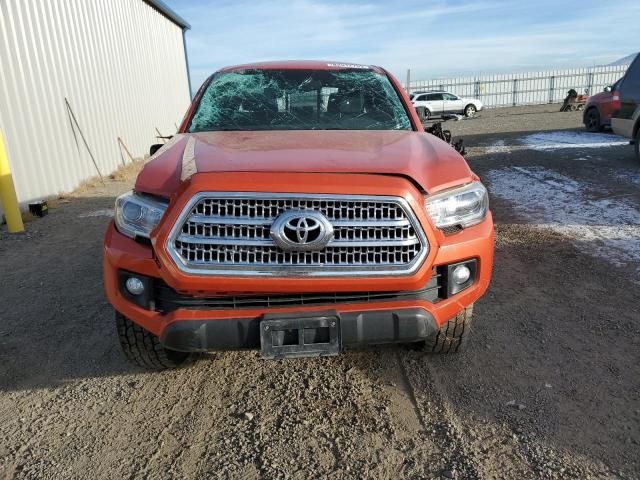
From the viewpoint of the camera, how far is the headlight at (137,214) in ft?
7.92

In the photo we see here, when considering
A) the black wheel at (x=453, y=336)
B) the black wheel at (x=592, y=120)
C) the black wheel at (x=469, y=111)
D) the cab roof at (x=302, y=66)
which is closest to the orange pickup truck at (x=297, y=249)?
the black wheel at (x=453, y=336)

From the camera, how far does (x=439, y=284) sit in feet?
8.25

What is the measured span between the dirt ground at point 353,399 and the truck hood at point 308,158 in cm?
117

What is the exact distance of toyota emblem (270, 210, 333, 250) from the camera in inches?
88.4

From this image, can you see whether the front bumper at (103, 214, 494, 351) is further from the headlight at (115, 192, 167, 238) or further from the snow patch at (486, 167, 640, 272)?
the snow patch at (486, 167, 640, 272)

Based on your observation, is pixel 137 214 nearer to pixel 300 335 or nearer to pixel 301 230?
pixel 301 230

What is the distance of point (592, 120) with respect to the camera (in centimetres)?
1509

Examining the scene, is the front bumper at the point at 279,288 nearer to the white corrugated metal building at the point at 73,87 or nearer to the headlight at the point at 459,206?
the headlight at the point at 459,206

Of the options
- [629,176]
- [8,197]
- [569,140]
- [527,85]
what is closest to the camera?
[8,197]

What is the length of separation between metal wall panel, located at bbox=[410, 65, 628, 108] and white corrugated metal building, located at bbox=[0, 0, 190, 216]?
25.4 m

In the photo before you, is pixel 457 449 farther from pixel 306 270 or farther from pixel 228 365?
pixel 228 365

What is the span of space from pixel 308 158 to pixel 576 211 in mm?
4991

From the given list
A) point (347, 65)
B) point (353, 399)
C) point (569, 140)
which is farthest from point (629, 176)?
point (353, 399)

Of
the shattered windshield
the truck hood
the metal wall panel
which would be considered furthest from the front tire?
the truck hood
